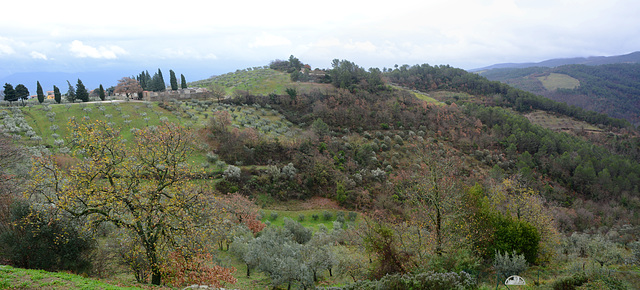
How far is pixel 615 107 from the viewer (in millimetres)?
137375

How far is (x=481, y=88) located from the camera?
104188mm

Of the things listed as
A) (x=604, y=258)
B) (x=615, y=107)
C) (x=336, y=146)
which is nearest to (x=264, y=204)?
(x=336, y=146)

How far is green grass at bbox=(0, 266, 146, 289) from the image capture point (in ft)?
36.2

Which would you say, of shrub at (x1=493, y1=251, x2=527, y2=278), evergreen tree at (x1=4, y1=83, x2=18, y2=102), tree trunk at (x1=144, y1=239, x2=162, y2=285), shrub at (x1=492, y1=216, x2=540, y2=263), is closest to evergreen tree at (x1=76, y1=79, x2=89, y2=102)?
evergreen tree at (x1=4, y1=83, x2=18, y2=102)

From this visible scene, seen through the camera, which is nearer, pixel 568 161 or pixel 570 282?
pixel 570 282

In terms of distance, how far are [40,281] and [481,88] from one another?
11817cm

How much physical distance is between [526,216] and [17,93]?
232 feet

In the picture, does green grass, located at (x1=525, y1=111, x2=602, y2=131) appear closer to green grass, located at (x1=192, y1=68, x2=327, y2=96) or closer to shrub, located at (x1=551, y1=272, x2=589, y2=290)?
green grass, located at (x1=192, y1=68, x2=327, y2=96)

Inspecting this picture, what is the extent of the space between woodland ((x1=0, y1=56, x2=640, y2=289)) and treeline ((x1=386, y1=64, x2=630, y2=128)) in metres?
0.91

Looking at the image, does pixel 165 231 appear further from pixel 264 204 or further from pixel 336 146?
pixel 336 146

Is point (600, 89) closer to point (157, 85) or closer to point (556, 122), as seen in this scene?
point (556, 122)

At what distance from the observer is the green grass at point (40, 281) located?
36.2 feet

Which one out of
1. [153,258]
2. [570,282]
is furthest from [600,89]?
[153,258]

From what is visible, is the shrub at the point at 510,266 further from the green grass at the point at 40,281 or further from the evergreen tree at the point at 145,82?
the evergreen tree at the point at 145,82
